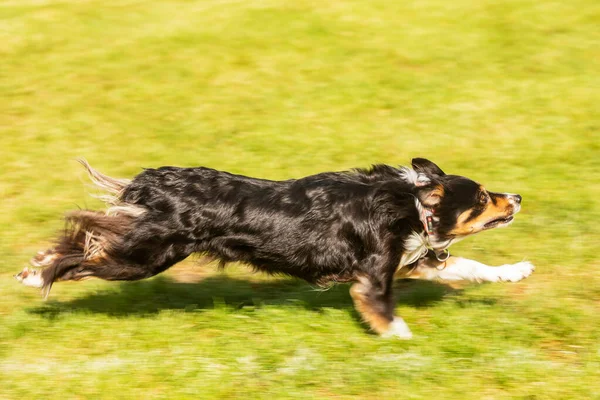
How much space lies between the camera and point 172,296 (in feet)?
21.2

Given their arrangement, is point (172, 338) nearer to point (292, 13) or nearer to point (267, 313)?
point (267, 313)

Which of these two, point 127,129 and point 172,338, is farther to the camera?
point 127,129

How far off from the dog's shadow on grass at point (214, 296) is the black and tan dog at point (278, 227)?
0.45 m

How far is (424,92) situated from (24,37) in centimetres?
597

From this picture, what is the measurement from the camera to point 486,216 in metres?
5.82

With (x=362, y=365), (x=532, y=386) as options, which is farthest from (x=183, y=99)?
(x=532, y=386)

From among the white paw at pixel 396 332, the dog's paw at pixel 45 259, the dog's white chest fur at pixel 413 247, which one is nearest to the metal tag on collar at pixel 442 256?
the dog's white chest fur at pixel 413 247

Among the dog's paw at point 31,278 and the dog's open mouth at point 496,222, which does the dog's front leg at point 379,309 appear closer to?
the dog's open mouth at point 496,222

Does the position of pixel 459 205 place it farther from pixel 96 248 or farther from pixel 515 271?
pixel 96 248

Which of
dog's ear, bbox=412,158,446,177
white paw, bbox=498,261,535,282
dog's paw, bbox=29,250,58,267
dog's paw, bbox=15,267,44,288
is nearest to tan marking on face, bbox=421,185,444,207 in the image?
dog's ear, bbox=412,158,446,177

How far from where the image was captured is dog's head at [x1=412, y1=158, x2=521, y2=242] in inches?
225

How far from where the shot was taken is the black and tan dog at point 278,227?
18.3 feet

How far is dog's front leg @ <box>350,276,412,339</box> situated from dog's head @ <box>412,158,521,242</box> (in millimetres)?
562

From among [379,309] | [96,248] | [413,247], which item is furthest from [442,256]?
[96,248]
